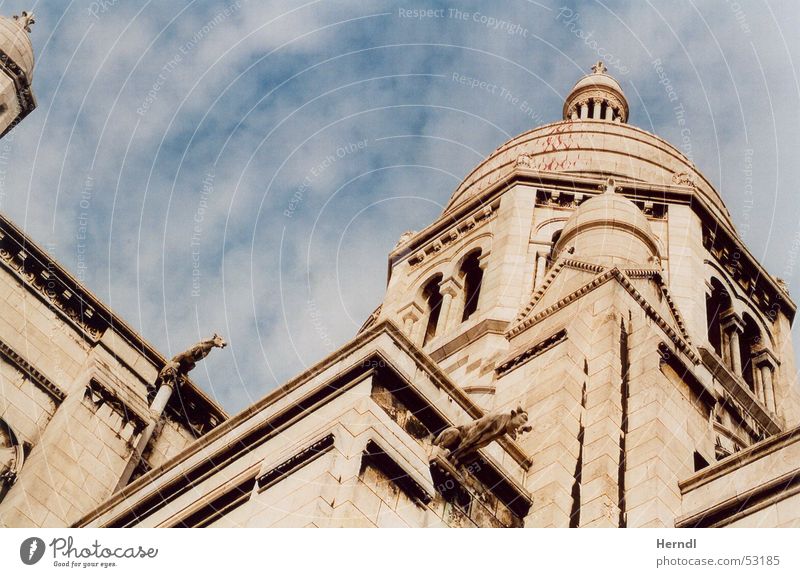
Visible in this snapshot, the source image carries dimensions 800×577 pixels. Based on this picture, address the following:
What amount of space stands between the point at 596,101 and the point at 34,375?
26.6 m

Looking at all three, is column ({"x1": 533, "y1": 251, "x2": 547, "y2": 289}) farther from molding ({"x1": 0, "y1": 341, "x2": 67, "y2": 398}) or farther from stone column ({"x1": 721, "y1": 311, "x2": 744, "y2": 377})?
molding ({"x1": 0, "y1": 341, "x2": 67, "y2": 398})

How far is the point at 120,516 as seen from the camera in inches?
637

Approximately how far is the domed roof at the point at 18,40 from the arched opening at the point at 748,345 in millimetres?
19587

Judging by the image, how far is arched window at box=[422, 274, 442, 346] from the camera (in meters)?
30.6

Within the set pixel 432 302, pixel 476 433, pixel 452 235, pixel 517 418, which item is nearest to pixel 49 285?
pixel 432 302

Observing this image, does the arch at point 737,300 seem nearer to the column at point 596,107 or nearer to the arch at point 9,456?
the column at point 596,107

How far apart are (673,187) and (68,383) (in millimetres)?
17432

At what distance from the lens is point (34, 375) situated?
22516 mm

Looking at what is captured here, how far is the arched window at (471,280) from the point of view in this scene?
29.9m

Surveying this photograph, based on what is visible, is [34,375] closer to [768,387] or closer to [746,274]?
[768,387]

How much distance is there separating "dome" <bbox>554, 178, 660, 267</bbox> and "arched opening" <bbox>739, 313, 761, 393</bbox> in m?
11.0
